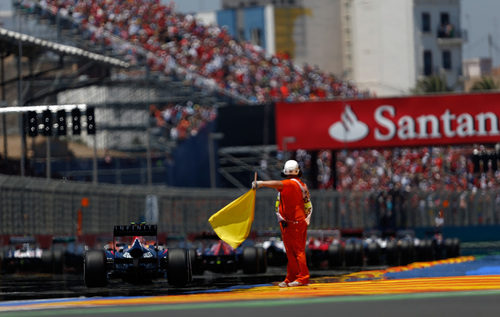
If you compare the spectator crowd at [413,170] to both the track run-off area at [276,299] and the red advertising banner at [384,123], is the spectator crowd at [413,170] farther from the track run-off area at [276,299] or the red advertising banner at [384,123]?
the track run-off area at [276,299]

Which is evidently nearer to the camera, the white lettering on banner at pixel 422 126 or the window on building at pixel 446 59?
the white lettering on banner at pixel 422 126

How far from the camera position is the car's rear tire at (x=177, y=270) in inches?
714

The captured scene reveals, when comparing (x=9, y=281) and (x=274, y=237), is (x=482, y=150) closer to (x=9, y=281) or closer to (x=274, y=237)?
(x=274, y=237)

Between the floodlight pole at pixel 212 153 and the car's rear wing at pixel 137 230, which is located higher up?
the floodlight pole at pixel 212 153

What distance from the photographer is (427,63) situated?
328 feet

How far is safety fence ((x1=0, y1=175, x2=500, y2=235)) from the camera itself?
3366 cm

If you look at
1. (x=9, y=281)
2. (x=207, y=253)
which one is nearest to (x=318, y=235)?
(x=207, y=253)

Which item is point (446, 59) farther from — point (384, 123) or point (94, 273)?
point (94, 273)

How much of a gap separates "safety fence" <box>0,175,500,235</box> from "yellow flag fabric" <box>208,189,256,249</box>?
644 inches

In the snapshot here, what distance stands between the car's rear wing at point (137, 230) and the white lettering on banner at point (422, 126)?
108ft

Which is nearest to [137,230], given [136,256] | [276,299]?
[136,256]

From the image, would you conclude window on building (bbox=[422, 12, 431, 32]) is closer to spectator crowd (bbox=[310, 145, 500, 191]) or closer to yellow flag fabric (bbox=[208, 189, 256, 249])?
spectator crowd (bbox=[310, 145, 500, 191])

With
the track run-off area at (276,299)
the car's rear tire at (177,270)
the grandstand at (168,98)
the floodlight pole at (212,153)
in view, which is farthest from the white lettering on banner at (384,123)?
the track run-off area at (276,299)

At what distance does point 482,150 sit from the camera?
5416 centimetres
